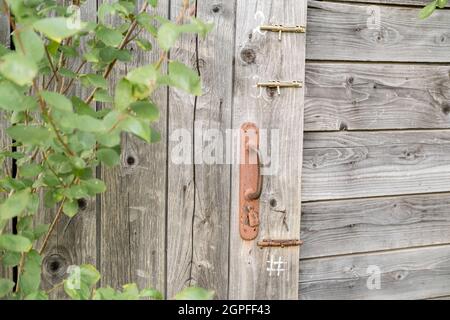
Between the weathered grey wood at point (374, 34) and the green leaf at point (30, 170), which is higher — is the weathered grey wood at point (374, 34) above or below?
above

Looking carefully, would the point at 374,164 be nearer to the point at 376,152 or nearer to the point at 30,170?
the point at 376,152

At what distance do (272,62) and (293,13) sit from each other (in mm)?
155

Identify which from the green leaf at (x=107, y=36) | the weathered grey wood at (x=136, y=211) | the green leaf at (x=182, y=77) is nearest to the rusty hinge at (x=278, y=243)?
the weathered grey wood at (x=136, y=211)

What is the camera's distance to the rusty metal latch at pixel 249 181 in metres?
1.78

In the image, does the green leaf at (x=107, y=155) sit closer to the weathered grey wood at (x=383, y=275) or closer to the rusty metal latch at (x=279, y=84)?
the rusty metal latch at (x=279, y=84)

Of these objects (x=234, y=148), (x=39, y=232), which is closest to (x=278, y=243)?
(x=234, y=148)

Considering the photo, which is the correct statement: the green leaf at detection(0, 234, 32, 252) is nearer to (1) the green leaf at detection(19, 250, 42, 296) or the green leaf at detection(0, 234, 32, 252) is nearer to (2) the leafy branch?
(2) the leafy branch

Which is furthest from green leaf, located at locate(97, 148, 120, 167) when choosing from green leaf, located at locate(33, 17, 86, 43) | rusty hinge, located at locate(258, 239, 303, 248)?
rusty hinge, located at locate(258, 239, 303, 248)

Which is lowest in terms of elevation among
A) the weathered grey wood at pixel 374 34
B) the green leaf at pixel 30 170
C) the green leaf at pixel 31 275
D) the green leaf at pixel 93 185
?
the green leaf at pixel 31 275

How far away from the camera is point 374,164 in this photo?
200 cm

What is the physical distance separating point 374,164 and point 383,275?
1.25 ft

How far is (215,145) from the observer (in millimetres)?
1767

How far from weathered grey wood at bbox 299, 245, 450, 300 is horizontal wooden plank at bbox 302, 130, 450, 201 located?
0.71 ft

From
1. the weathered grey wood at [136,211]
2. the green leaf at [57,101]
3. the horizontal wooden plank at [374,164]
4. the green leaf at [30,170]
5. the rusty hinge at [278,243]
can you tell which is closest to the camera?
the green leaf at [57,101]
